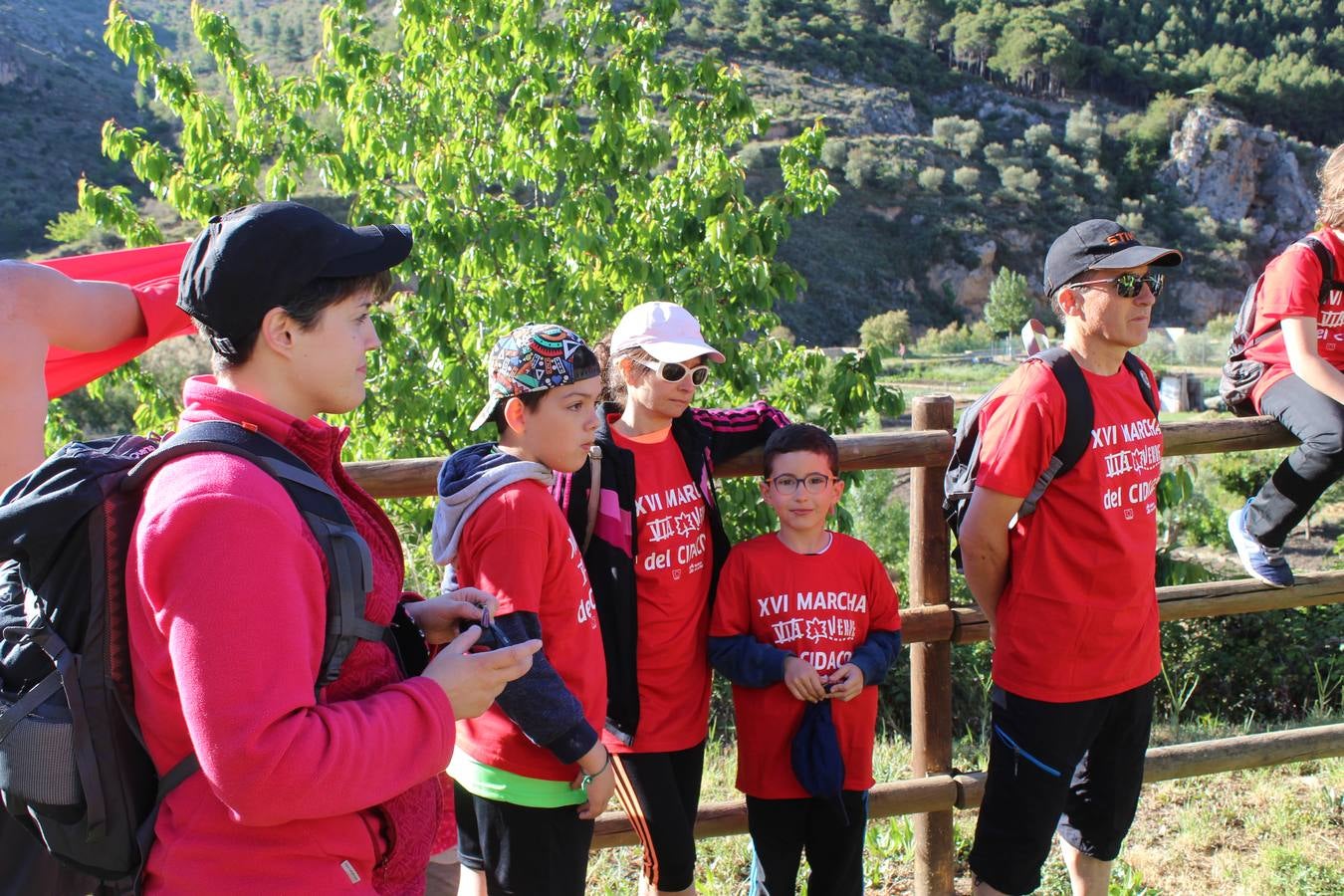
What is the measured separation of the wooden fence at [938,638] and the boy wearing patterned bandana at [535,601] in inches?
25.3

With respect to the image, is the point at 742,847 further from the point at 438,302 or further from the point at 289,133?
the point at 289,133

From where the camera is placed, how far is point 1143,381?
279 cm

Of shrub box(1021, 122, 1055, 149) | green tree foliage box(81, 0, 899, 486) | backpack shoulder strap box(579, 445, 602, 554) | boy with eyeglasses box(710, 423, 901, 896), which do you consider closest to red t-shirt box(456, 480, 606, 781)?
backpack shoulder strap box(579, 445, 602, 554)

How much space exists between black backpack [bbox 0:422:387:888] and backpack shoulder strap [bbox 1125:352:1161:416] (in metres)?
2.11

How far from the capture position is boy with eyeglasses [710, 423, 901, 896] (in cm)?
261

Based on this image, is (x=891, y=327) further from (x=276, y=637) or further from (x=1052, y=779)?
(x=276, y=637)

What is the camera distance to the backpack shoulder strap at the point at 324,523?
4.44ft

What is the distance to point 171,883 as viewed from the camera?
1367 millimetres

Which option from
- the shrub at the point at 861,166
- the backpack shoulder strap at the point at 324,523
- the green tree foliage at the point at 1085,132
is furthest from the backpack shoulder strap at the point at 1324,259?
the green tree foliage at the point at 1085,132

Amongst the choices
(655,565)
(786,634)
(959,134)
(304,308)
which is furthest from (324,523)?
(959,134)

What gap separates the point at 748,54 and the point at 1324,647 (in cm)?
5847

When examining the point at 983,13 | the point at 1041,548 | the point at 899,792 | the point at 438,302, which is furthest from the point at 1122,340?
the point at 983,13

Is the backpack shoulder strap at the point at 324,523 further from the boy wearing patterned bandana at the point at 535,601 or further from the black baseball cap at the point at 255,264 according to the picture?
the boy wearing patterned bandana at the point at 535,601

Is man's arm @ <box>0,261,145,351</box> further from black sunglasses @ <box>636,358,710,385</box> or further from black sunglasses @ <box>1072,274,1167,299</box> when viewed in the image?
black sunglasses @ <box>1072,274,1167,299</box>
